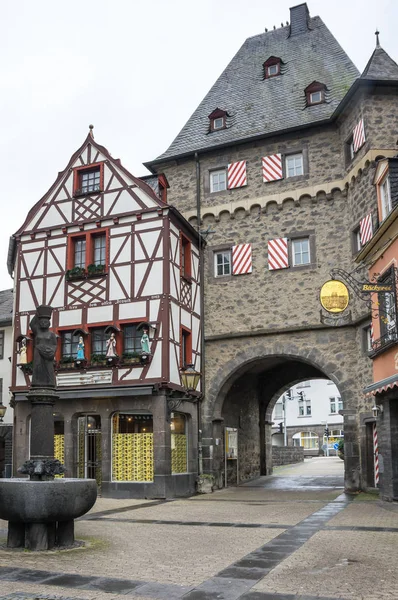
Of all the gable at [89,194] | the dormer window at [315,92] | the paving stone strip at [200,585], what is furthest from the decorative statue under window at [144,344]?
the dormer window at [315,92]

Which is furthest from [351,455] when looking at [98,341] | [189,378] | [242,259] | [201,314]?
[98,341]

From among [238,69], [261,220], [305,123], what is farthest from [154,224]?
[238,69]

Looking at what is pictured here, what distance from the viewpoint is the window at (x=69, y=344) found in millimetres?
19453

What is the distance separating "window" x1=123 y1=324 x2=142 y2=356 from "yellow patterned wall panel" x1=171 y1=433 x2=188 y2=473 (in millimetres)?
2763

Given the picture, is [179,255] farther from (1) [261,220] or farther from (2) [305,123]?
(2) [305,123]

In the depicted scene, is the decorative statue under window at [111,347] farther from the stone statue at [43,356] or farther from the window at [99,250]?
the stone statue at [43,356]

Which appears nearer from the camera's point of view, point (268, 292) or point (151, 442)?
point (151, 442)

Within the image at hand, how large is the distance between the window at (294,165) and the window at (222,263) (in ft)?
10.6

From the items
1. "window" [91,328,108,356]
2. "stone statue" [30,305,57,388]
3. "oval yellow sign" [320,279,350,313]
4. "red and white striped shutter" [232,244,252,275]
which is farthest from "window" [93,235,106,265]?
"stone statue" [30,305,57,388]

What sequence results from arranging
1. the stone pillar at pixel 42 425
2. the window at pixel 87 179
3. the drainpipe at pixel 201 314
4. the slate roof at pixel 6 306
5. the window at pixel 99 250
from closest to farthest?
the stone pillar at pixel 42 425
the window at pixel 99 250
the drainpipe at pixel 201 314
the window at pixel 87 179
the slate roof at pixel 6 306

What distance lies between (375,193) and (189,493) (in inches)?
396

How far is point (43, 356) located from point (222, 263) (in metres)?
12.6

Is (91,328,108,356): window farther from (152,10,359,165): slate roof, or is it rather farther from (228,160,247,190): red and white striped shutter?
(152,10,359,165): slate roof

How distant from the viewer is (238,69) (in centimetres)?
2592
